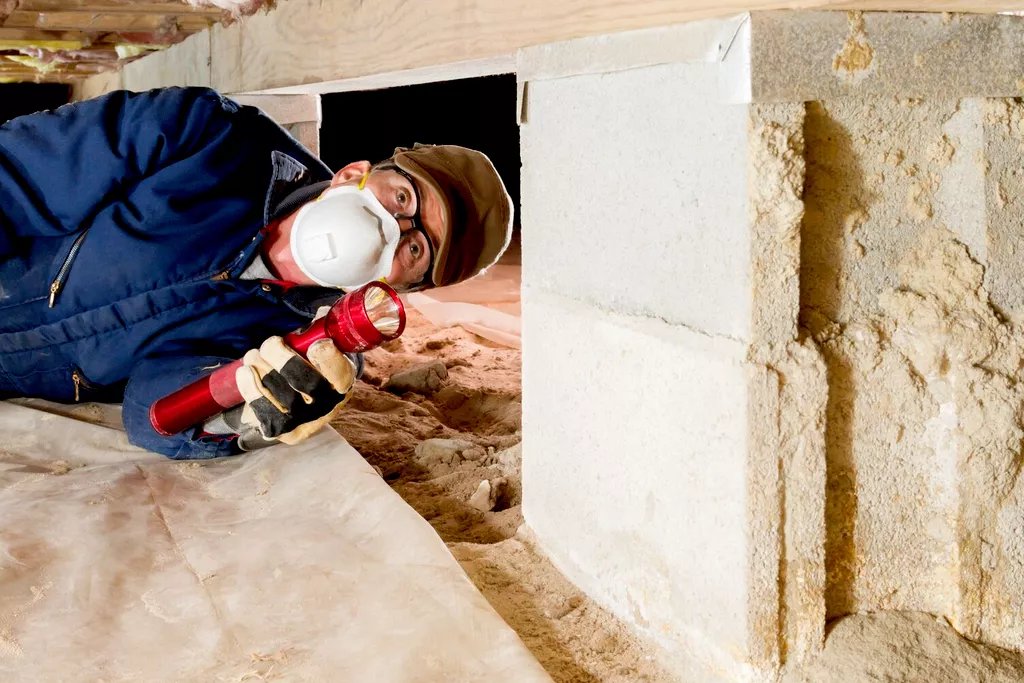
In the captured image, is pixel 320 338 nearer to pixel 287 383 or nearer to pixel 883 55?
pixel 287 383

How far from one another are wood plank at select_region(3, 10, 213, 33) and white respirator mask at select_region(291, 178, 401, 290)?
1942 mm

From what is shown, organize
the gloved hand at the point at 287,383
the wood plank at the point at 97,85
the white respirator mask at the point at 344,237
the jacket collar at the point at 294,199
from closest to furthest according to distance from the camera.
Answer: the gloved hand at the point at 287,383
the white respirator mask at the point at 344,237
the jacket collar at the point at 294,199
the wood plank at the point at 97,85

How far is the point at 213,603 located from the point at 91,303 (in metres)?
1.39

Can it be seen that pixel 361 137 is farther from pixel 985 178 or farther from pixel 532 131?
pixel 985 178

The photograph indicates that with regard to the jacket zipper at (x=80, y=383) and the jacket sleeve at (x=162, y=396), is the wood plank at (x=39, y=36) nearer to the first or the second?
the jacket zipper at (x=80, y=383)

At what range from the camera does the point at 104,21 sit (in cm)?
421

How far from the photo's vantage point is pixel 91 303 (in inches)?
113

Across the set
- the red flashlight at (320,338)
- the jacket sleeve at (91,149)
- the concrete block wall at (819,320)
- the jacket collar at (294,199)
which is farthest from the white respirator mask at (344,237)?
the concrete block wall at (819,320)

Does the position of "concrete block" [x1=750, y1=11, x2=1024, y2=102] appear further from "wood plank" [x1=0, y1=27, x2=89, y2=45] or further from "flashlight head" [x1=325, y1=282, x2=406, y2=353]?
"wood plank" [x1=0, y1=27, x2=89, y2=45]

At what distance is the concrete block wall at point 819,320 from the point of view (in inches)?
56.1

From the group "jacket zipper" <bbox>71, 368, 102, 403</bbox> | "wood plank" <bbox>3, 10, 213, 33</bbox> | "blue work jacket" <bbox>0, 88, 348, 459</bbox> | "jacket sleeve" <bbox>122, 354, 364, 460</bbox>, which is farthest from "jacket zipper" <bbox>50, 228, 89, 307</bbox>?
"wood plank" <bbox>3, 10, 213, 33</bbox>

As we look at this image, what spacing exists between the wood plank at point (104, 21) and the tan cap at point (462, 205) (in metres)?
1.85

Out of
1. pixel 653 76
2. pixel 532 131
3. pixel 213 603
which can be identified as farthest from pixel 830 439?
pixel 213 603

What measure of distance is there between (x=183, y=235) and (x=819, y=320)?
208 centimetres
